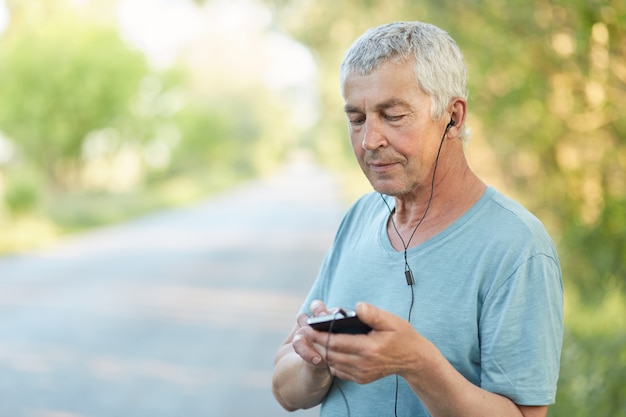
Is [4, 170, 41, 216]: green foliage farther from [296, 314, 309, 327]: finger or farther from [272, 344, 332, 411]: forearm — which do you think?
[296, 314, 309, 327]: finger

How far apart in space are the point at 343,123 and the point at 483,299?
99.5ft

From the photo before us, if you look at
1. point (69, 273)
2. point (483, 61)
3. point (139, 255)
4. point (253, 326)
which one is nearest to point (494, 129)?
point (483, 61)

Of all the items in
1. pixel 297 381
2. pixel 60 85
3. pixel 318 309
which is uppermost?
pixel 60 85

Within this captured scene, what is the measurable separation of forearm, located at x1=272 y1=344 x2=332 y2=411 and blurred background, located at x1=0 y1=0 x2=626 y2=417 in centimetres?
286

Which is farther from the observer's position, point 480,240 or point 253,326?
point 253,326

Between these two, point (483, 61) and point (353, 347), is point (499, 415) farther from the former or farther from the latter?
point (483, 61)

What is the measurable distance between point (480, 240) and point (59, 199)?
90.2ft

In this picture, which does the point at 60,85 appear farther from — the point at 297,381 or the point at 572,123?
the point at 297,381

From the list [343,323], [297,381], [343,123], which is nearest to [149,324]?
[297,381]

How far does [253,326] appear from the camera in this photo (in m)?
10.3

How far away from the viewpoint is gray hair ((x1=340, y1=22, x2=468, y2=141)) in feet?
6.76

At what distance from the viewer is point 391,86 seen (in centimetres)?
207

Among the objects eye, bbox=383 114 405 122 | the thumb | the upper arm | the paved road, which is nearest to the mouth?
eye, bbox=383 114 405 122

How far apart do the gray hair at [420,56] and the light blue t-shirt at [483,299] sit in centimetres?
26
